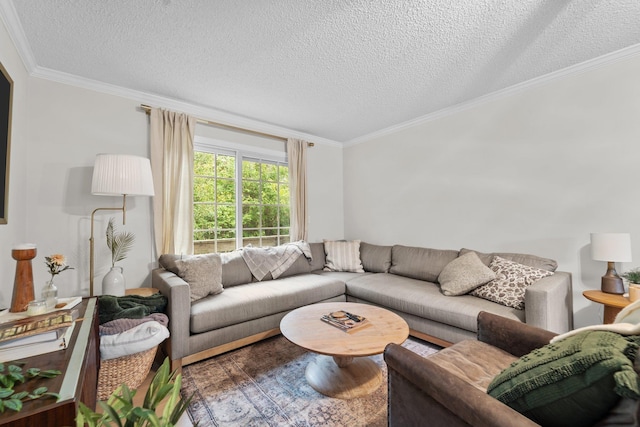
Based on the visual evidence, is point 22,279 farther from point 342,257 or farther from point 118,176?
point 342,257

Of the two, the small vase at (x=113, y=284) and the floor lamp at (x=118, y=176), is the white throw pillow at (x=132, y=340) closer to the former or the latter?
the small vase at (x=113, y=284)

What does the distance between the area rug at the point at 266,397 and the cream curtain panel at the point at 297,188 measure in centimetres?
181

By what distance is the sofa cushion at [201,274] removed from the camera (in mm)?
2348

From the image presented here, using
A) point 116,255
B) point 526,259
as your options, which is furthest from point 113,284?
point 526,259

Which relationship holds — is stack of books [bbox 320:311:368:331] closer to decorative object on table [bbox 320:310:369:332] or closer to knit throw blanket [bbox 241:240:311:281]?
decorative object on table [bbox 320:310:369:332]

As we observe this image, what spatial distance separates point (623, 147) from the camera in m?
2.11

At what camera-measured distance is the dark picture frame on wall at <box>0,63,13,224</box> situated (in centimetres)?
153

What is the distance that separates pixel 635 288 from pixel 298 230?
319cm

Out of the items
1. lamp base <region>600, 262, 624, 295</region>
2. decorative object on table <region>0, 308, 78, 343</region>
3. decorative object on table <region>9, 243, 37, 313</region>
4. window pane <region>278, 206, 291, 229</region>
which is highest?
window pane <region>278, 206, 291, 229</region>

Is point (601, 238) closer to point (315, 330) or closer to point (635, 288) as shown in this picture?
point (635, 288)

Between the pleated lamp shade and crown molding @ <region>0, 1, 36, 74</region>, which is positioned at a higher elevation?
crown molding @ <region>0, 1, 36, 74</region>

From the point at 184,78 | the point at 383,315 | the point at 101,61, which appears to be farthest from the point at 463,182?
the point at 101,61

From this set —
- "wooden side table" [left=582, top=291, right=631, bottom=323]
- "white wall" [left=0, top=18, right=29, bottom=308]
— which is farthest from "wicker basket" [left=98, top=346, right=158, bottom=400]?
"wooden side table" [left=582, top=291, right=631, bottom=323]

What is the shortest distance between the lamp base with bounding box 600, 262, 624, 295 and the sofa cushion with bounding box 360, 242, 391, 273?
1952 mm
